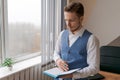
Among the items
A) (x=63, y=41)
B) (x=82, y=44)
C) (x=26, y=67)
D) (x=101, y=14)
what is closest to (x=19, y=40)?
(x=26, y=67)

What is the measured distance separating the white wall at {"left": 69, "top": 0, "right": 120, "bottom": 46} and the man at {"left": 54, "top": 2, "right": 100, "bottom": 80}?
1.89 meters

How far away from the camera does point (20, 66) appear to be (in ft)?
7.04

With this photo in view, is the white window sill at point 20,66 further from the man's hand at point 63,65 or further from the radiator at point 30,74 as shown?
the man's hand at point 63,65

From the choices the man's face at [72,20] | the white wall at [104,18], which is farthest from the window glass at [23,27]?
the white wall at [104,18]

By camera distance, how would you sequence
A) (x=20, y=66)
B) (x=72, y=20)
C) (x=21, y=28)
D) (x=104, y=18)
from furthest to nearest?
(x=104, y=18) < (x=21, y=28) < (x=20, y=66) < (x=72, y=20)

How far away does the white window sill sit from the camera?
191 centimetres

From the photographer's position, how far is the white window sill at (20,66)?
1.91m

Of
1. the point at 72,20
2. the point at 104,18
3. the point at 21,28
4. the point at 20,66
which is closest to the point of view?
the point at 72,20

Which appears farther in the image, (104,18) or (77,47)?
(104,18)

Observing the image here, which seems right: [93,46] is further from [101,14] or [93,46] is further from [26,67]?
[101,14]

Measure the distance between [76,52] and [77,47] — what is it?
38 mm

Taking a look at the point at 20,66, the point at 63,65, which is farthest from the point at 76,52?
the point at 20,66

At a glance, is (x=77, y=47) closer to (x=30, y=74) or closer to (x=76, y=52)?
(x=76, y=52)

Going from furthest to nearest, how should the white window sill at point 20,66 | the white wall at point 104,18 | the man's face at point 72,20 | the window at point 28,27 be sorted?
the white wall at point 104,18 → the window at point 28,27 → the white window sill at point 20,66 → the man's face at point 72,20
